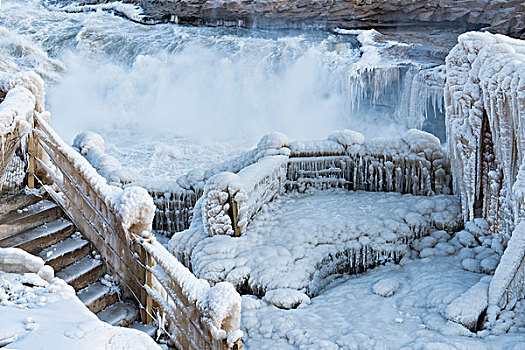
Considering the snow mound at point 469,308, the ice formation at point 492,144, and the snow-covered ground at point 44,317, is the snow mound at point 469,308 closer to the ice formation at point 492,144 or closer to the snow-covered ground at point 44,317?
the ice formation at point 492,144

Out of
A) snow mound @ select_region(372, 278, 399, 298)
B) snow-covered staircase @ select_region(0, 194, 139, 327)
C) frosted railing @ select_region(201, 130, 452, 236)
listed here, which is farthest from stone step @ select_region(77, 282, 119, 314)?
frosted railing @ select_region(201, 130, 452, 236)

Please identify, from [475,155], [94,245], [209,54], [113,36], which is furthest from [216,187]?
[113,36]

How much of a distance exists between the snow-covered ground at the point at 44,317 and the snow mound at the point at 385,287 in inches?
162

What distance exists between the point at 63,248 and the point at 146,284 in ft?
3.51

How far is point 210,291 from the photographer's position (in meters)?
4.56

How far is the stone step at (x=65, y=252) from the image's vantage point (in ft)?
18.4

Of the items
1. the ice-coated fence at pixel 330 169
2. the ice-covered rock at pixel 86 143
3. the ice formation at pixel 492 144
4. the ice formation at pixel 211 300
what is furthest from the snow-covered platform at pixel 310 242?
the ice-covered rock at pixel 86 143

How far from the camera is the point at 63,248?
5797 mm

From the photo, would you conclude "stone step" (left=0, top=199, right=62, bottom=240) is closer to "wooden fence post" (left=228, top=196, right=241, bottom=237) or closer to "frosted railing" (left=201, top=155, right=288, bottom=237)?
"frosted railing" (left=201, top=155, right=288, bottom=237)

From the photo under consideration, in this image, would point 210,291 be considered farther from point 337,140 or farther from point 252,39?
point 252,39

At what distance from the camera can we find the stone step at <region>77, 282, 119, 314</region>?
5.40 meters

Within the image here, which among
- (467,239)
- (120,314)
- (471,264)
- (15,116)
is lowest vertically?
(471,264)

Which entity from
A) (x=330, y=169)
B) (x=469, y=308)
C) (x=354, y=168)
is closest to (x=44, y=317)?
(x=469, y=308)

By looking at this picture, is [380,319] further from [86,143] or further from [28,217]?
[86,143]
